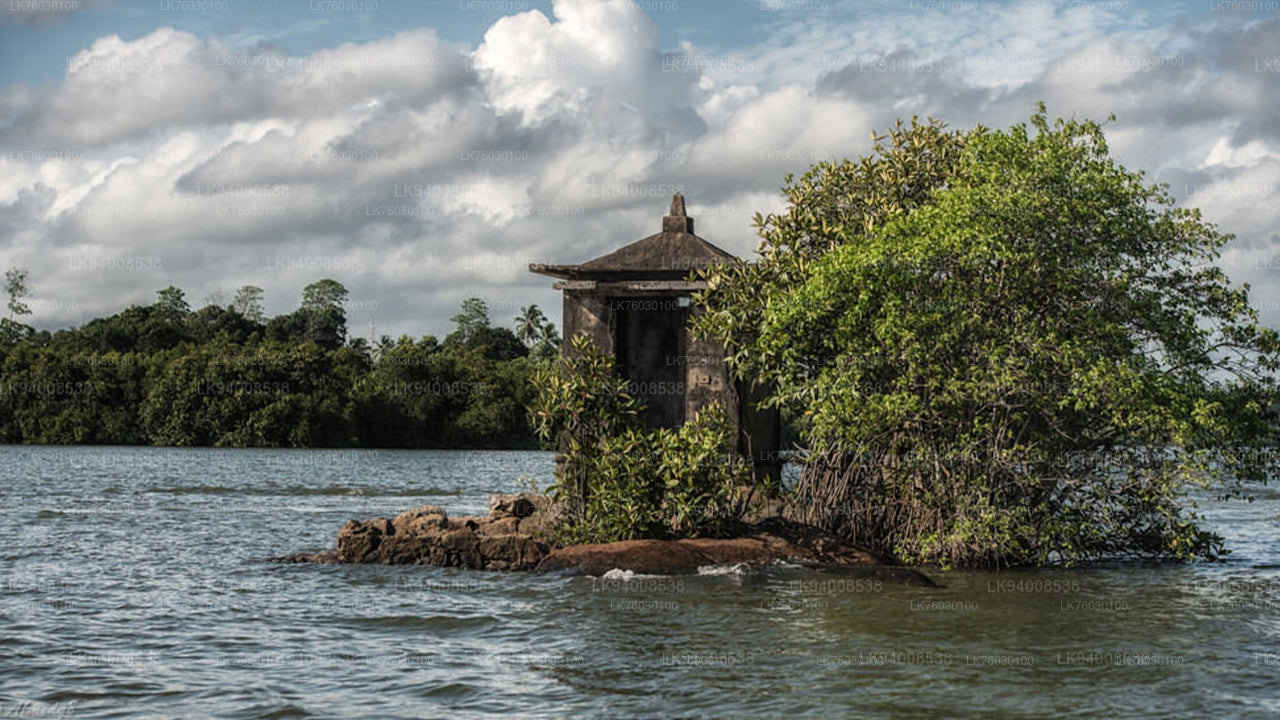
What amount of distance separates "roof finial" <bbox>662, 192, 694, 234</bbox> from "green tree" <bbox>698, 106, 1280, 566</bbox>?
8.64 ft

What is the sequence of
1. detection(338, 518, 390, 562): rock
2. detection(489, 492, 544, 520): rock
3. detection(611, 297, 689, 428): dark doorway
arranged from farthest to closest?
detection(611, 297, 689, 428): dark doorway → detection(489, 492, 544, 520): rock → detection(338, 518, 390, 562): rock

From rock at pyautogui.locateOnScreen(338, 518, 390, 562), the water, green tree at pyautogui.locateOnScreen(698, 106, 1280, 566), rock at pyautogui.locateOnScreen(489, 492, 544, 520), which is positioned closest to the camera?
the water

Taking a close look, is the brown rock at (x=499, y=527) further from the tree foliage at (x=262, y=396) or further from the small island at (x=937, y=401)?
the tree foliage at (x=262, y=396)

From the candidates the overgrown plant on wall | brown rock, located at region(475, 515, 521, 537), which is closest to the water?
the overgrown plant on wall

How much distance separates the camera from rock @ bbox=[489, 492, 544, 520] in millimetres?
22891

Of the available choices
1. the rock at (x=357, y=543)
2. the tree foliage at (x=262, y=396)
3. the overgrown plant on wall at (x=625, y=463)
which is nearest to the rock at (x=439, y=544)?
the rock at (x=357, y=543)

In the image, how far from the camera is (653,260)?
21906mm

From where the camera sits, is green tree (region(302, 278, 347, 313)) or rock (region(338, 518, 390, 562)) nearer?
rock (region(338, 518, 390, 562))

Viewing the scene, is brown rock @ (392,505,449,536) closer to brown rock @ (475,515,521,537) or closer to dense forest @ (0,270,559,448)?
brown rock @ (475,515,521,537)

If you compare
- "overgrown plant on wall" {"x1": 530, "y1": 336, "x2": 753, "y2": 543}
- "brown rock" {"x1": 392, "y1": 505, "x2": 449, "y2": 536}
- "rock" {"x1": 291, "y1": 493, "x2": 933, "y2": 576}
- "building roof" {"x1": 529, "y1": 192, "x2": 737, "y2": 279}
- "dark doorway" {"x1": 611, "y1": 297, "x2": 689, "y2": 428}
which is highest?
"building roof" {"x1": 529, "y1": 192, "x2": 737, "y2": 279}

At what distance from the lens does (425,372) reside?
90562 mm

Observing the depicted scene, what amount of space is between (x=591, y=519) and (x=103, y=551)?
422 inches

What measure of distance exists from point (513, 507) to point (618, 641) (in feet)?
27.4

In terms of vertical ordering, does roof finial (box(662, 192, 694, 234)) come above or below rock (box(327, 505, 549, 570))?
above
